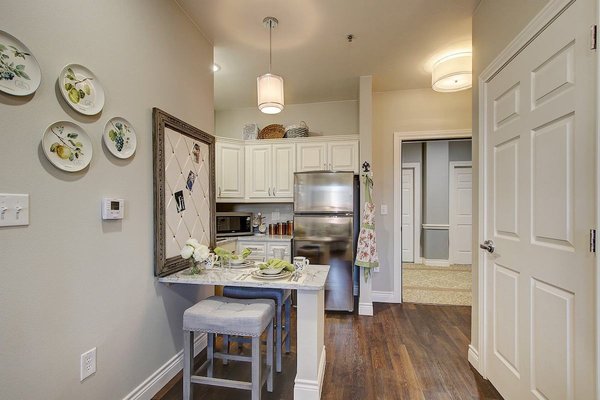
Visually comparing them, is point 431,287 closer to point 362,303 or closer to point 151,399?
point 362,303

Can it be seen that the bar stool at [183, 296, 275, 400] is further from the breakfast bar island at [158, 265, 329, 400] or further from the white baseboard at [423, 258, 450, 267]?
the white baseboard at [423, 258, 450, 267]

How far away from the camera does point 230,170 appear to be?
3.67 meters

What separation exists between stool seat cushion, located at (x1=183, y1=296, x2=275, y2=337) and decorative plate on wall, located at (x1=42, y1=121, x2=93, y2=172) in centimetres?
98

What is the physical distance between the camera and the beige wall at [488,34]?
5.20ft

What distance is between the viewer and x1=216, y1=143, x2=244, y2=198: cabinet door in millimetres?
3615

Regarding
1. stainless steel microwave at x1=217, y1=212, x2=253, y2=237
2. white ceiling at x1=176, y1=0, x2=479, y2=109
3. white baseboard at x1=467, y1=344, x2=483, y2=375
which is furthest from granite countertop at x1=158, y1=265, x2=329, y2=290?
white ceiling at x1=176, y1=0, x2=479, y2=109

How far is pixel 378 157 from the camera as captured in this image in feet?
12.1

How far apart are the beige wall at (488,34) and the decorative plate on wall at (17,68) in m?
2.32

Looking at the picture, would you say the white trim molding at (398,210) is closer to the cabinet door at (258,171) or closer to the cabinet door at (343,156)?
the cabinet door at (343,156)

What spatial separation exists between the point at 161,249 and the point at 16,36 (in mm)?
1253

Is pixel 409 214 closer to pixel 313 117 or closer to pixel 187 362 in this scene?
pixel 313 117

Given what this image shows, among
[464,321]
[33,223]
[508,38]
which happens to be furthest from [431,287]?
[33,223]

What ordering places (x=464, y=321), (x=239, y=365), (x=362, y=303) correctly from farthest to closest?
(x=362, y=303) < (x=464, y=321) < (x=239, y=365)

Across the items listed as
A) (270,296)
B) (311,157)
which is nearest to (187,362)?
(270,296)
